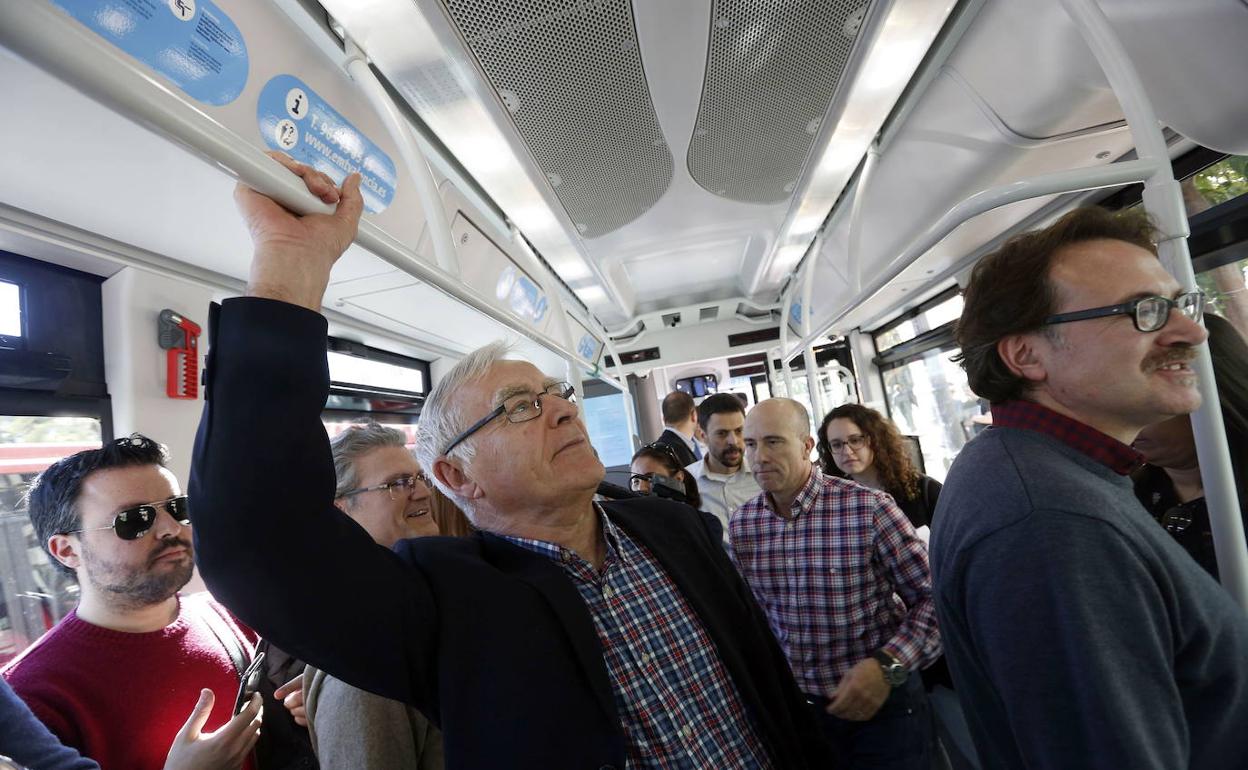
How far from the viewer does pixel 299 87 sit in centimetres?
168

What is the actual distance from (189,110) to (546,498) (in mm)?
868

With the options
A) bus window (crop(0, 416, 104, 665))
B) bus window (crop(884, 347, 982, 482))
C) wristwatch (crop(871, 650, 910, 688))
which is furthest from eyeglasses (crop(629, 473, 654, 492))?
bus window (crop(884, 347, 982, 482))

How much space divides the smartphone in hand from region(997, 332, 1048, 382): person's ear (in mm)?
2080

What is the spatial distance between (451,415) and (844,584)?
1.43 meters

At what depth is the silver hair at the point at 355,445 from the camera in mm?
1765

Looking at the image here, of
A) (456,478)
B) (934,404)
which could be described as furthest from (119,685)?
(934,404)

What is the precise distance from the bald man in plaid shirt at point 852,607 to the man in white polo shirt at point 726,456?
1240mm

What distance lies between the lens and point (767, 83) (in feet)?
6.49

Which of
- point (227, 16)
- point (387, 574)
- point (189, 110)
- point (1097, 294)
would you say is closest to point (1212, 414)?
point (1097, 294)

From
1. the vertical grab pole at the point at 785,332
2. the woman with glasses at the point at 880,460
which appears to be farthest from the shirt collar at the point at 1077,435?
the vertical grab pole at the point at 785,332

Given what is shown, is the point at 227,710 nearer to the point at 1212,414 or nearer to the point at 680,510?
the point at 680,510

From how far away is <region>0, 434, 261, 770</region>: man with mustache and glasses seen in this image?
1.41 metres

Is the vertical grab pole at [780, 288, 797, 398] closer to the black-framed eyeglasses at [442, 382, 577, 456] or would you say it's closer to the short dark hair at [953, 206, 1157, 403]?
the short dark hair at [953, 206, 1157, 403]

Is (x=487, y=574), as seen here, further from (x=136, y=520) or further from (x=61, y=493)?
(x=61, y=493)
